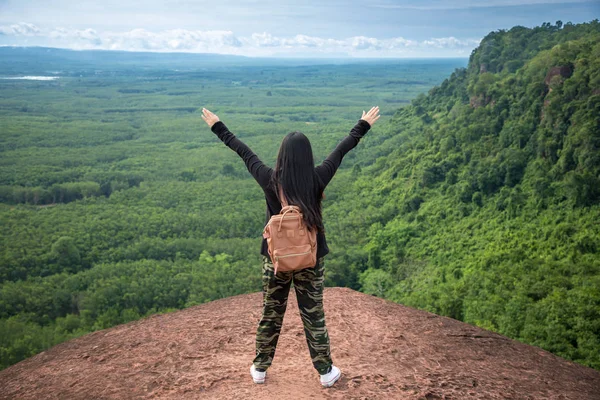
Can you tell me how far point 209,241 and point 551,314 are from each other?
2910cm

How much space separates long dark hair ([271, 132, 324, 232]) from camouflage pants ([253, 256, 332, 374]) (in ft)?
1.91

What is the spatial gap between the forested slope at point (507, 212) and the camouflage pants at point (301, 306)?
14407mm

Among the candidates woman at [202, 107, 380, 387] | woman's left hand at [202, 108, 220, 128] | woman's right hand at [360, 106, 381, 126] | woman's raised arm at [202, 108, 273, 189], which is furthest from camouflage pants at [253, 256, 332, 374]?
woman's right hand at [360, 106, 381, 126]

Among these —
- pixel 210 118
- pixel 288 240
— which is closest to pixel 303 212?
pixel 288 240

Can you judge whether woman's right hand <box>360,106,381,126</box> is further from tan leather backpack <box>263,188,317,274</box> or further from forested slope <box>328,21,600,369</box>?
forested slope <box>328,21,600,369</box>

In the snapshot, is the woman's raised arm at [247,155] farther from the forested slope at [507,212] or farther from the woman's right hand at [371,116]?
the forested slope at [507,212]

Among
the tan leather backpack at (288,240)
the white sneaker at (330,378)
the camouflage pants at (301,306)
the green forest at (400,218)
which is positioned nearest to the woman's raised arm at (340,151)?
the tan leather backpack at (288,240)

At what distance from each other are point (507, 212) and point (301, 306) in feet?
99.8

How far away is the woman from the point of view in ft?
17.1

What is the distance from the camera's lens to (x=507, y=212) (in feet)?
108

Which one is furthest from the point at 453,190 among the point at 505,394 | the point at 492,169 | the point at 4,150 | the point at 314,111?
the point at 314,111

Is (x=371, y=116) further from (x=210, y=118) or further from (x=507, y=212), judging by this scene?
(x=507, y=212)

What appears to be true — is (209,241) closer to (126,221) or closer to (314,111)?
(126,221)

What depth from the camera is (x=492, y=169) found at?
3616 centimetres
